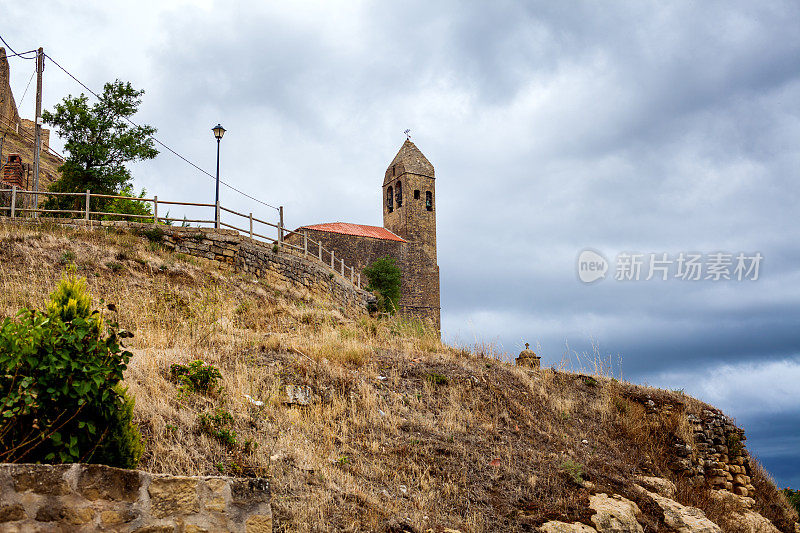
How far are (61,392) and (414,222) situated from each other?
133ft

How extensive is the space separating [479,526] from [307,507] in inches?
88.0

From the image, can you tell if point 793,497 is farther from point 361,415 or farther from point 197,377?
point 197,377

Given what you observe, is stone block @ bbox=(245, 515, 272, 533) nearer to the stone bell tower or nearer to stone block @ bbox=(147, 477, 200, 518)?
stone block @ bbox=(147, 477, 200, 518)

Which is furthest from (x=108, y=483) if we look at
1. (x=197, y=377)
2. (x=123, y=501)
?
(x=197, y=377)

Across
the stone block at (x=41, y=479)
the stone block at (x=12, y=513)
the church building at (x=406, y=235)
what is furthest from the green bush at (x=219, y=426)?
the church building at (x=406, y=235)

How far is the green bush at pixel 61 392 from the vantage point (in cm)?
499

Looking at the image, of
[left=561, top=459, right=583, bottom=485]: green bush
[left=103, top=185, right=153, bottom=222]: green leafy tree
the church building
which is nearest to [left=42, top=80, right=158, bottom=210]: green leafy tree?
[left=103, top=185, right=153, bottom=222]: green leafy tree

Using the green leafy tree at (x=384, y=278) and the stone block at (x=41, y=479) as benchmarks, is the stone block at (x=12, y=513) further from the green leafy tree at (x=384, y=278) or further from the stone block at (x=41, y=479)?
the green leafy tree at (x=384, y=278)

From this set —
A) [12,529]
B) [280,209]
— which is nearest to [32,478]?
[12,529]

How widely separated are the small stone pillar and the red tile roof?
2561cm

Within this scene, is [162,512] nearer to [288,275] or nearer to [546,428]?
[546,428]

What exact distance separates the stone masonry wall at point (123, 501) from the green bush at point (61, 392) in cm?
63

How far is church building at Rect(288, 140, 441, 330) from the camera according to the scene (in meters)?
39.6

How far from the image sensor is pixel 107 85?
1027 inches
